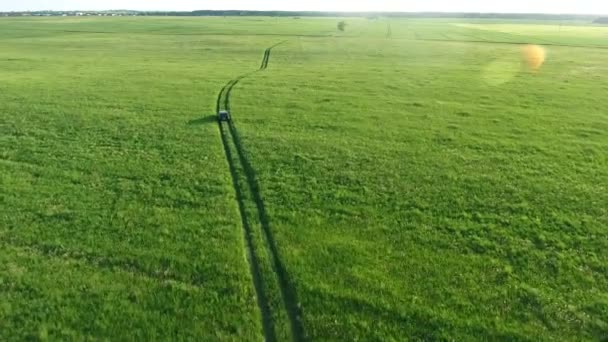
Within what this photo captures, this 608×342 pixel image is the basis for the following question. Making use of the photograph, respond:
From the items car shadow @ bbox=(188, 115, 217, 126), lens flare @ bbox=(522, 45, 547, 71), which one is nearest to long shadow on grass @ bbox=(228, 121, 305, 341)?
car shadow @ bbox=(188, 115, 217, 126)

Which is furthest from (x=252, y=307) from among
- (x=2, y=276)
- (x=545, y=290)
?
(x=545, y=290)

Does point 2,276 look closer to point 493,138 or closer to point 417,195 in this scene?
point 417,195

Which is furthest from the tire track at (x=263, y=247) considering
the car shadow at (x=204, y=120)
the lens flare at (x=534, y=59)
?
the lens flare at (x=534, y=59)

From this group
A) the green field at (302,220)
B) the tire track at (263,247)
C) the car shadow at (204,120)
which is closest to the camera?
the tire track at (263,247)

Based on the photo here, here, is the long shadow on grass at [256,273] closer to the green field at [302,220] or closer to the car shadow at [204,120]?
the green field at [302,220]

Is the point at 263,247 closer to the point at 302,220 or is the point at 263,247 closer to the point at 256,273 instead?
the point at 256,273

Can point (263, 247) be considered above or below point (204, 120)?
below

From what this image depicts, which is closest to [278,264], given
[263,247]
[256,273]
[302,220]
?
[256,273]

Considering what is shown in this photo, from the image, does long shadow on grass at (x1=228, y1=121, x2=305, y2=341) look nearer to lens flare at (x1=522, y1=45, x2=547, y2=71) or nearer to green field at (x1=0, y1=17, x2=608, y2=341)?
green field at (x1=0, y1=17, x2=608, y2=341)
